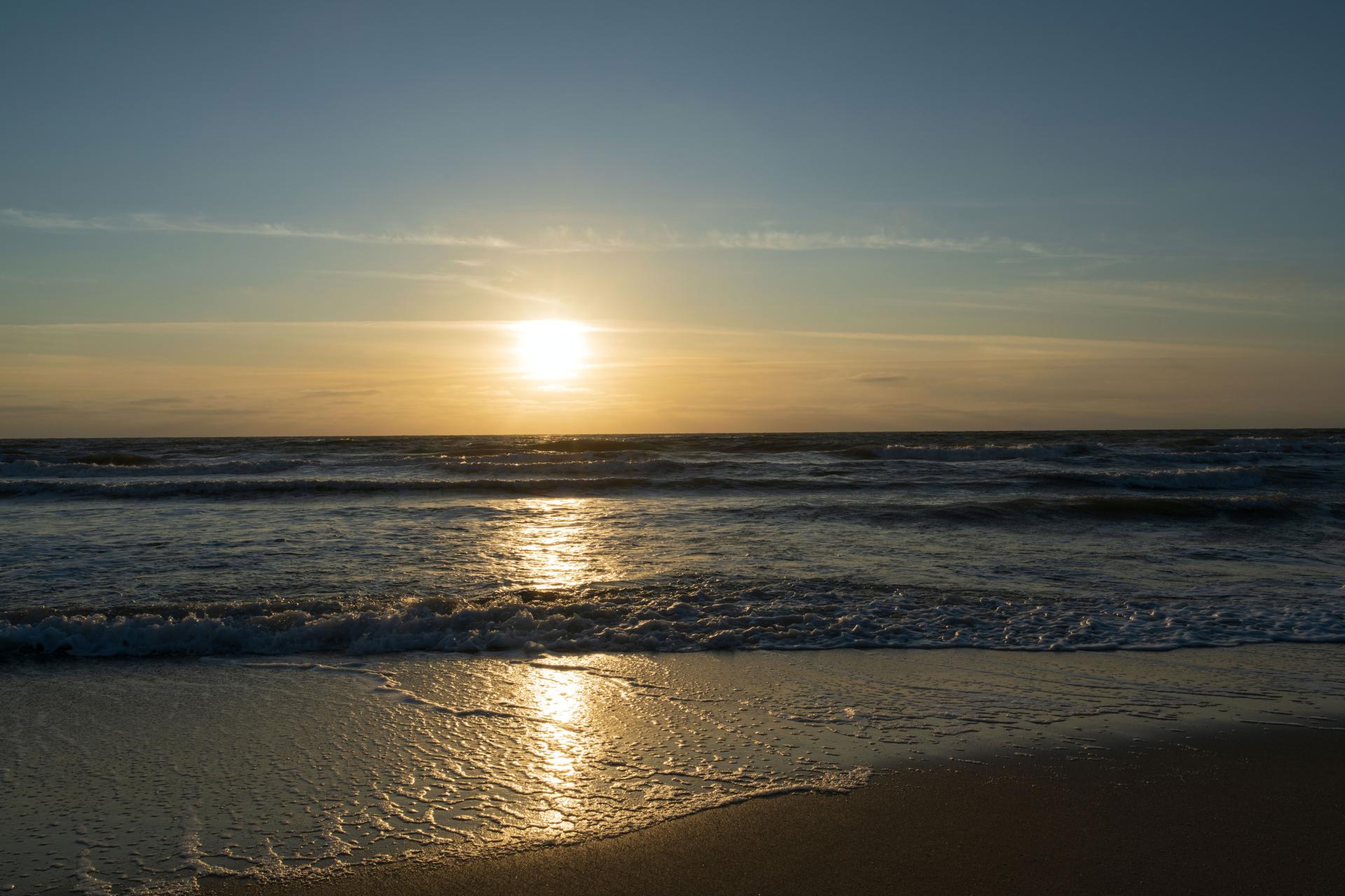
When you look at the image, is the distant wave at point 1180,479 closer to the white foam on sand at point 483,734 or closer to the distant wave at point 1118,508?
the distant wave at point 1118,508

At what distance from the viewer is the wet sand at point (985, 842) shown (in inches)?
127

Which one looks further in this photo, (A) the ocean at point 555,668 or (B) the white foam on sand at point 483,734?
(A) the ocean at point 555,668

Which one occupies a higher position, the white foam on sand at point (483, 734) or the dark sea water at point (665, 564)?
the dark sea water at point (665, 564)

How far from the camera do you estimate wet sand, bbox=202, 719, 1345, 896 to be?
10.6ft

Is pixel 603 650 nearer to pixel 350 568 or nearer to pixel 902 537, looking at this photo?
pixel 350 568

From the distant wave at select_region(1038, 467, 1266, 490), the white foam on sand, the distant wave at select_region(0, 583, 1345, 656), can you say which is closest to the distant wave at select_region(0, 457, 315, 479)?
the distant wave at select_region(0, 583, 1345, 656)

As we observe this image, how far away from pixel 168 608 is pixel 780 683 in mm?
5572

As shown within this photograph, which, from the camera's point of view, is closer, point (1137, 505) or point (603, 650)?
point (603, 650)

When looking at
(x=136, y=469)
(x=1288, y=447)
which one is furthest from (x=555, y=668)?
(x=1288, y=447)

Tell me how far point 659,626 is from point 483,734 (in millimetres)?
2706

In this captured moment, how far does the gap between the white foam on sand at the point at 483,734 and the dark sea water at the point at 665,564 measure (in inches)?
23.8

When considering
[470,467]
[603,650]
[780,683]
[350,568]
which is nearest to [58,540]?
[350,568]

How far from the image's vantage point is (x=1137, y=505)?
16734 millimetres

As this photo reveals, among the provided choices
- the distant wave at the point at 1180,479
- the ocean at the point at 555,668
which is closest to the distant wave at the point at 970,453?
the distant wave at the point at 1180,479
